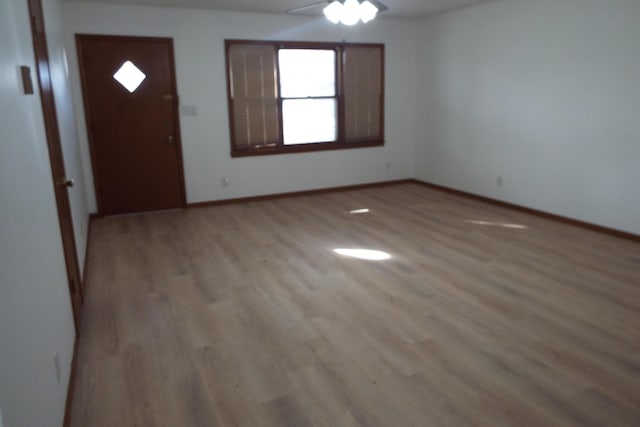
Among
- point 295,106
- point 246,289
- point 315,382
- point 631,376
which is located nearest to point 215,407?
point 315,382

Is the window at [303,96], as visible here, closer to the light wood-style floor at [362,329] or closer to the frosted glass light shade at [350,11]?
the light wood-style floor at [362,329]

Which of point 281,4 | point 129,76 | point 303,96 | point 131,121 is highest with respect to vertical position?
point 281,4

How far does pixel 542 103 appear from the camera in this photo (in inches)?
203

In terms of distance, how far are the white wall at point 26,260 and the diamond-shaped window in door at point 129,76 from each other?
3057 mm

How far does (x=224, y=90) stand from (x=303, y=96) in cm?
114

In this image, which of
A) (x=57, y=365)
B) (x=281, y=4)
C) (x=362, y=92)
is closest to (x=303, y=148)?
(x=362, y=92)

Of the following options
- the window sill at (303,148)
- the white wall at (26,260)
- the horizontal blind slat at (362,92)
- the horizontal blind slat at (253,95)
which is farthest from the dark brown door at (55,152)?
the horizontal blind slat at (362,92)

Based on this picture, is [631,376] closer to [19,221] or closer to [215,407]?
[215,407]

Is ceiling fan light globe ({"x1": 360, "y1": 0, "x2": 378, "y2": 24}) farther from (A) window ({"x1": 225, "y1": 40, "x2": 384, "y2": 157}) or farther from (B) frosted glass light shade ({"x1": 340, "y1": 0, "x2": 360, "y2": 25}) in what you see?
(A) window ({"x1": 225, "y1": 40, "x2": 384, "y2": 157})

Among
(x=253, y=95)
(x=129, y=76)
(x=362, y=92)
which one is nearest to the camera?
(x=129, y=76)

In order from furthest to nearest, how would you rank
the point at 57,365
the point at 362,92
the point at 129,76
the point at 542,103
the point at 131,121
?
the point at 362,92 < the point at 131,121 < the point at 129,76 < the point at 542,103 < the point at 57,365

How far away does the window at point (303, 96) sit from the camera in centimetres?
606

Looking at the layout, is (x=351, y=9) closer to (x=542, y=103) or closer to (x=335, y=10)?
(x=335, y=10)

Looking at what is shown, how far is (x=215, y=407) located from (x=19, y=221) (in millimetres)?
1206
